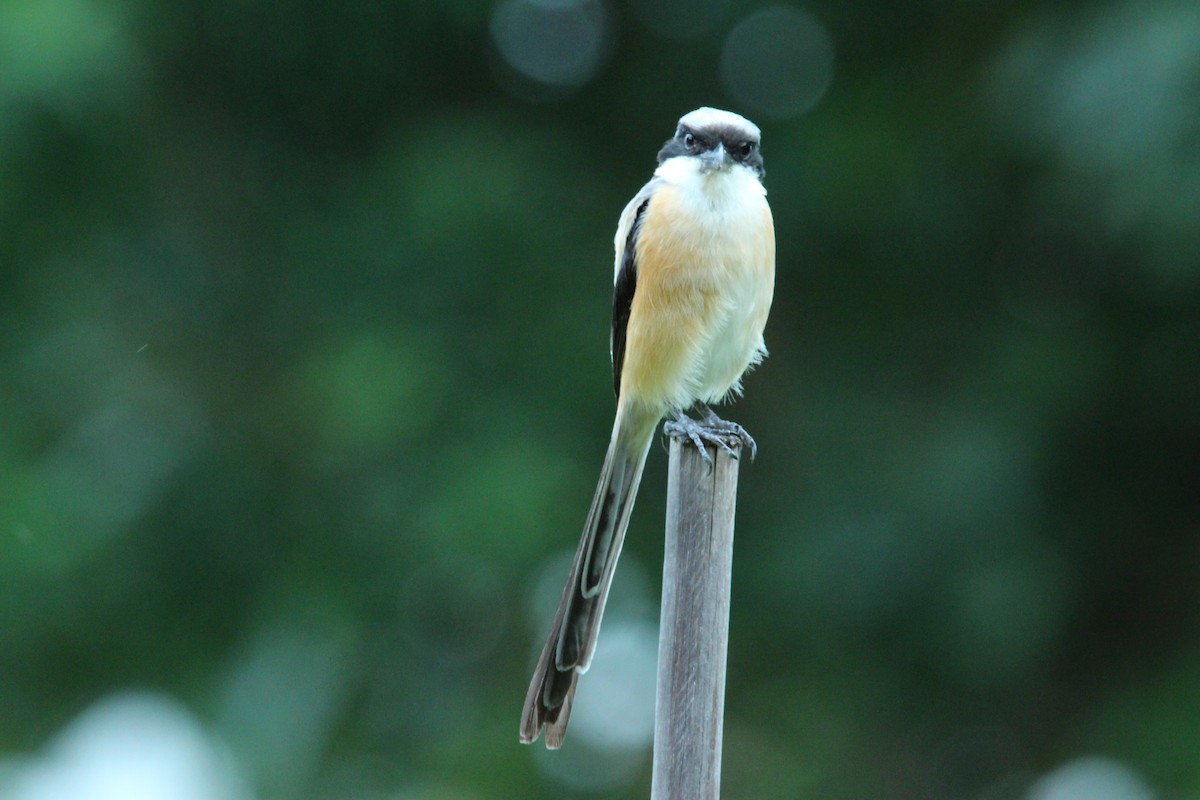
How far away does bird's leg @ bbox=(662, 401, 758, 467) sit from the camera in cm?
263

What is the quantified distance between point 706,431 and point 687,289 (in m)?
0.68

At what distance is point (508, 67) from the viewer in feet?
20.6

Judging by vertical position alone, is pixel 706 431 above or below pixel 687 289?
below

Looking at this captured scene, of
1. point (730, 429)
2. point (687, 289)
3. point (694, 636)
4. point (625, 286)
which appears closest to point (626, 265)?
point (625, 286)

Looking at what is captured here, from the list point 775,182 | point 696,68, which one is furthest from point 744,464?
point 696,68

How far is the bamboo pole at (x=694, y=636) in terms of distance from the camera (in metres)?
2.36

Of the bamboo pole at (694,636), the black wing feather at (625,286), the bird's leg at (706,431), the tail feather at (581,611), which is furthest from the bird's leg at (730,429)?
the bamboo pole at (694,636)

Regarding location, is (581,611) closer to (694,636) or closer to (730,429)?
(730,429)

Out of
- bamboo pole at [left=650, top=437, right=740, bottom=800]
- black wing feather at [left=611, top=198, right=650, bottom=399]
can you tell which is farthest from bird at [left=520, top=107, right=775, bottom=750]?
bamboo pole at [left=650, top=437, right=740, bottom=800]

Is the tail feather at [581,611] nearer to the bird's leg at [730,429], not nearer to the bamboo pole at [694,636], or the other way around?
the bird's leg at [730,429]

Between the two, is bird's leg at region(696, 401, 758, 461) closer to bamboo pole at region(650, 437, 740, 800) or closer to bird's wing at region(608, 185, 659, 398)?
bird's wing at region(608, 185, 659, 398)

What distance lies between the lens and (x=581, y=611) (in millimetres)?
3055

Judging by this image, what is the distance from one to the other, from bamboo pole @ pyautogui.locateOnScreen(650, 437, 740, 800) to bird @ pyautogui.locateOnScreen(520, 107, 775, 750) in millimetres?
721

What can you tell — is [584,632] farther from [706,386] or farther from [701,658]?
[706,386]
